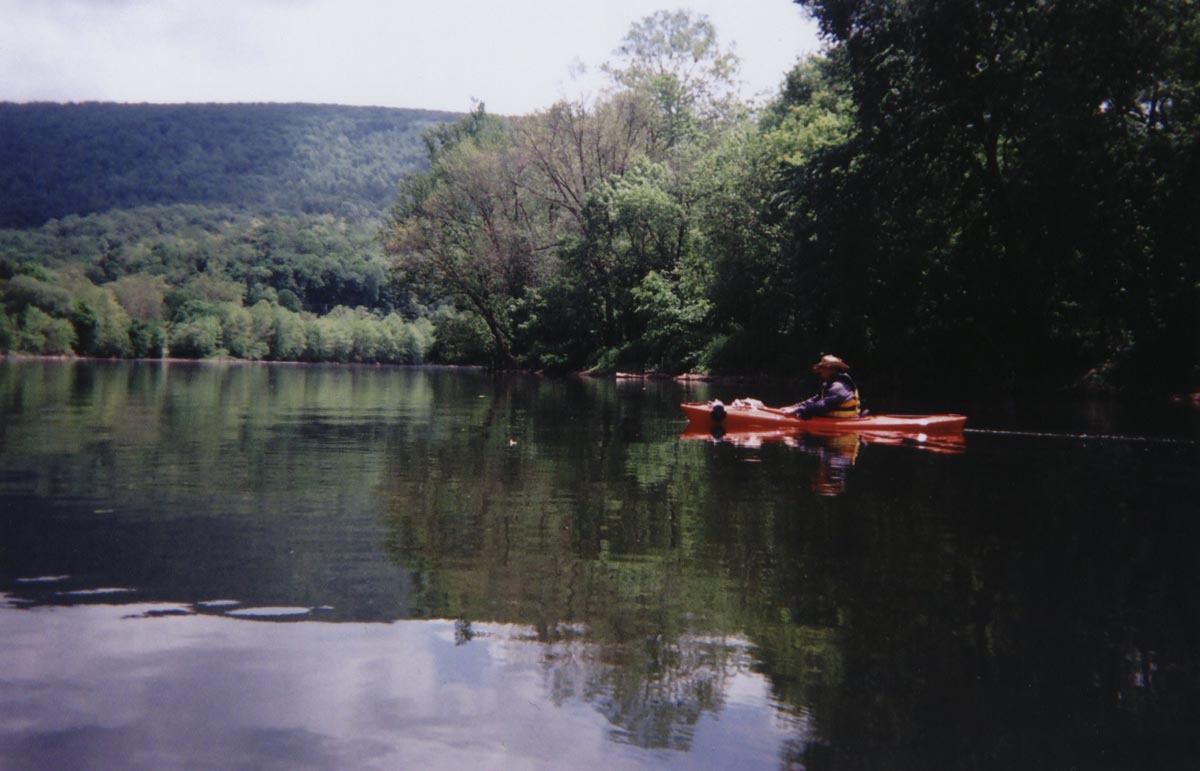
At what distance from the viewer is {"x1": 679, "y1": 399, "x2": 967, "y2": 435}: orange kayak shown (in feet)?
48.6

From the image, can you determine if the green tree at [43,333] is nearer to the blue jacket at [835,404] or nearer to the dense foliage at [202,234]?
the dense foliage at [202,234]

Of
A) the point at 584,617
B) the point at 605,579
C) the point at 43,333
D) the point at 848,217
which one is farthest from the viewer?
the point at 43,333

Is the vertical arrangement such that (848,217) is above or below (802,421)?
above

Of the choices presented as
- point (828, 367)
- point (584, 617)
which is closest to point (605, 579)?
point (584, 617)

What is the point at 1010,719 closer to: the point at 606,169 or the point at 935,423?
the point at 935,423

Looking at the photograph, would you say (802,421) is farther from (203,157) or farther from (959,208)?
(203,157)

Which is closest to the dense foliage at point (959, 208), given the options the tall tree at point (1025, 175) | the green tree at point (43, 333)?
the tall tree at point (1025, 175)

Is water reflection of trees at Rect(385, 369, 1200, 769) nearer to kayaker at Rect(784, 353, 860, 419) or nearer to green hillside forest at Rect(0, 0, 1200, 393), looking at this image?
kayaker at Rect(784, 353, 860, 419)

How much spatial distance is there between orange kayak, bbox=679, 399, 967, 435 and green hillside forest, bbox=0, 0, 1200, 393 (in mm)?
13303

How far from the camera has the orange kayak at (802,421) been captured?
14.8 m

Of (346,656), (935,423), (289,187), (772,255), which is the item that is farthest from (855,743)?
(289,187)

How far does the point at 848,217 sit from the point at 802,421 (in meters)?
15.0

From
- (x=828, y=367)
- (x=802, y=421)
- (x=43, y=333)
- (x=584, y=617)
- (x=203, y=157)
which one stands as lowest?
(x=584, y=617)

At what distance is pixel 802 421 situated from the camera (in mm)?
15406
